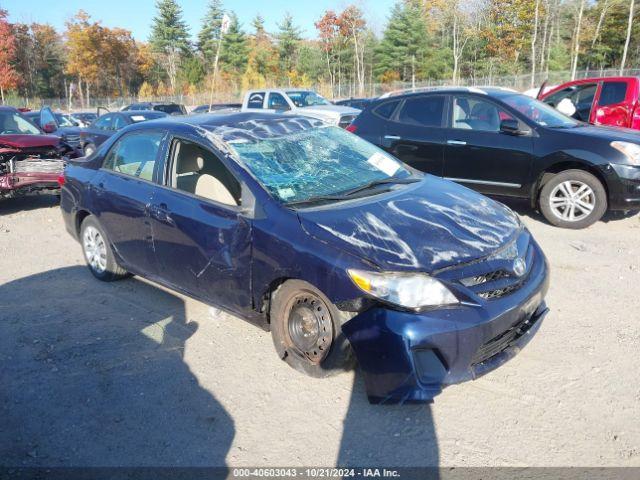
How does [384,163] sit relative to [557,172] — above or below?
above

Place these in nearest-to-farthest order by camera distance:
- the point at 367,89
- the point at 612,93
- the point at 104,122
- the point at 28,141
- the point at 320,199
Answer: the point at 320,199 → the point at 28,141 → the point at 612,93 → the point at 104,122 → the point at 367,89

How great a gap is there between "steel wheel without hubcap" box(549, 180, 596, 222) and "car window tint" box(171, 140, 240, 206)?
4.53 metres

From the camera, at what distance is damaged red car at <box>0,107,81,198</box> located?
845 centimetres

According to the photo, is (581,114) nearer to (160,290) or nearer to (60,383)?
(160,290)

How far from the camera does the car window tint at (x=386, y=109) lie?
26.7 ft

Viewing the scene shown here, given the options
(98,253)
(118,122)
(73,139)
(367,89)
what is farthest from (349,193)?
(367,89)

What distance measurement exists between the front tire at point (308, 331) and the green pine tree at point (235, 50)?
60.8 metres

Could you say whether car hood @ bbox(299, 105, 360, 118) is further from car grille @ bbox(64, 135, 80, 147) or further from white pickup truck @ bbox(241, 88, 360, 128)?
car grille @ bbox(64, 135, 80, 147)

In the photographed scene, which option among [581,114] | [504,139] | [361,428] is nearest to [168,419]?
[361,428]

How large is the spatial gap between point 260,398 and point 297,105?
14.4 metres

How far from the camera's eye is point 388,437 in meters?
2.91

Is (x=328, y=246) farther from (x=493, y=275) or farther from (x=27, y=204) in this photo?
(x=27, y=204)

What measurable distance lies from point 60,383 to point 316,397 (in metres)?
1.73

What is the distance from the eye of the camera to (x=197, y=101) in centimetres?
5431
